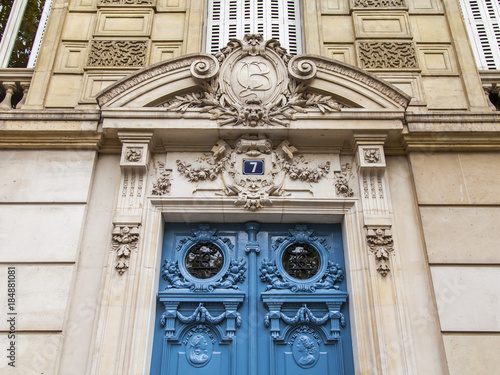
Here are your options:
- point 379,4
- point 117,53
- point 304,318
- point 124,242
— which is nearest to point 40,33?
point 117,53

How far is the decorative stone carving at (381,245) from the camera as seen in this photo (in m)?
5.47

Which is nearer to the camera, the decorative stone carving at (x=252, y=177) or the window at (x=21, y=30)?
the decorative stone carving at (x=252, y=177)

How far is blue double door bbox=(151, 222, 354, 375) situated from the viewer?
17.7 feet

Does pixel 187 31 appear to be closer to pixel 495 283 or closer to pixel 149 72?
pixel 149 72

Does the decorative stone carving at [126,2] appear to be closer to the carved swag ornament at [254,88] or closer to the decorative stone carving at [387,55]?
the carved swag ornament at [254,88]

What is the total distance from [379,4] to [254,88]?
2.95 m

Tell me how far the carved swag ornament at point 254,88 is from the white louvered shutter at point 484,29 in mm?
3178

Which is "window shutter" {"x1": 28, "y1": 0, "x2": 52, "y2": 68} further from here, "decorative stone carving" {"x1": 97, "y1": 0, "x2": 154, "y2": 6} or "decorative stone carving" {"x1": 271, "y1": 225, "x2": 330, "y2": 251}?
"decorative stone carving" {"x1": 271, "y1": 225, "x2": 330, "y2": 251}

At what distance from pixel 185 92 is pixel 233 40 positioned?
1.08 metres

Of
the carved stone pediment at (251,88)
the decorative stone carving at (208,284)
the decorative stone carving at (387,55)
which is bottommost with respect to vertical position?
the decorative stone carving at (208,284)

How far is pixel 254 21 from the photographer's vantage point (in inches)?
312

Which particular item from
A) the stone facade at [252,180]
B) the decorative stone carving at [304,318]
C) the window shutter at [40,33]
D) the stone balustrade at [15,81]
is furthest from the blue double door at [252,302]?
the window shutter at [40,33]

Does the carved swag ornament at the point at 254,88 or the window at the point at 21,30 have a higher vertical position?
the window at the point at 21,30

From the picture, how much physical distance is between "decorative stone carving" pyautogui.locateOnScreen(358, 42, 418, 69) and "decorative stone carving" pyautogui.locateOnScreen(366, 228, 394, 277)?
9.04 ft
